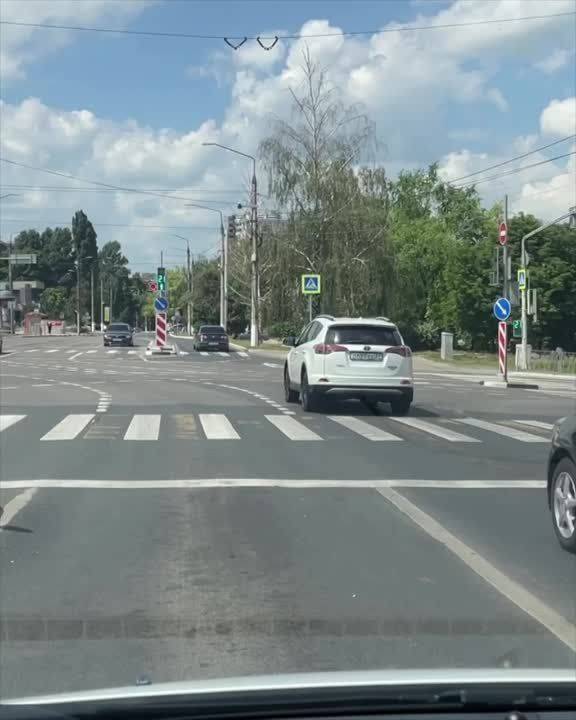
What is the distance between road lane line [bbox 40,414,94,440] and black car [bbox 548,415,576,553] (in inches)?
333

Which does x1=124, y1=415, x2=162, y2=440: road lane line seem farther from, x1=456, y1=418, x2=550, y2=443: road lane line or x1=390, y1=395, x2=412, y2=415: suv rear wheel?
x1=456, y1=418, x2=550, y2=443: road lane line

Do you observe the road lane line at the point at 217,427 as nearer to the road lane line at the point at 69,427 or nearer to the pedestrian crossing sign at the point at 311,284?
the road lane line at the point at 69,427

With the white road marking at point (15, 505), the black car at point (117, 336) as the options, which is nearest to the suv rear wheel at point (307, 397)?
the white road marking at point (15, 505)

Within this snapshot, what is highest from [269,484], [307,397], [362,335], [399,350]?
[362,335]

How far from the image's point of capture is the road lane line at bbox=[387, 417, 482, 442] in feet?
50.8

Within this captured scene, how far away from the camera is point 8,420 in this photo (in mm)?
17438

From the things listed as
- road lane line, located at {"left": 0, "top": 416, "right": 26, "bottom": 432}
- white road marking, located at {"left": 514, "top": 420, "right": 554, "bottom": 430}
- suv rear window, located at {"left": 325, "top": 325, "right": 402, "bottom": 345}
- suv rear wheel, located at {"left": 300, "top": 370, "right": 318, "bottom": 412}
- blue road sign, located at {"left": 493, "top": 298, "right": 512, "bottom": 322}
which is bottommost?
white road marking, located at {"left": 514, "top": 420, "right": 554, "bottom": 430}

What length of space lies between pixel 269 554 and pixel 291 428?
897cm

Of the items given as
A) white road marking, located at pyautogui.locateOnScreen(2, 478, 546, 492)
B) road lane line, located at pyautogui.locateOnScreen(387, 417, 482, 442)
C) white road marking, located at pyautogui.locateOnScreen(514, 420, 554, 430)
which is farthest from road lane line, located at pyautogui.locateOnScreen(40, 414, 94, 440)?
white road marking, located at pyautogui.locateOnScreen(514, 420, 554, 430)

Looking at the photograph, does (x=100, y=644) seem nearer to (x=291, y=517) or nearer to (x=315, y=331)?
(x=291, y=517)

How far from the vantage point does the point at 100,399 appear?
2217 cm

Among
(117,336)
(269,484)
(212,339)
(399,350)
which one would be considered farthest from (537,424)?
(117,336)

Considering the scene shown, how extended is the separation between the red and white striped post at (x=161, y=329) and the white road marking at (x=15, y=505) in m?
37.0

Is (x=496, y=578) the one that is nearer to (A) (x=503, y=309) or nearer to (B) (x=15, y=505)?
(B) (x=15, y=505)
